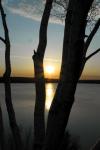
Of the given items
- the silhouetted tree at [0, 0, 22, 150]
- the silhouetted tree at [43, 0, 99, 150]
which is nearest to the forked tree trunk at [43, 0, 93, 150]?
the silhouetted tree at [43, 0, 99, 150]

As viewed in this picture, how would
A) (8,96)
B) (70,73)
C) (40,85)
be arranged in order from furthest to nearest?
1. (8,96)
2. (40,85)
3. (70,73)

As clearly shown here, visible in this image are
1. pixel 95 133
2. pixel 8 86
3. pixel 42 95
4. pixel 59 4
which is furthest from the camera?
pixel 95 133

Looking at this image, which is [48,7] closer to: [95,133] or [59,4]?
[59,4]

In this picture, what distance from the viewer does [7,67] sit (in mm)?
6328

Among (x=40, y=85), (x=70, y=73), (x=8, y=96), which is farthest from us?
(x=8, y=96)

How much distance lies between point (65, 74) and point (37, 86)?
257 cm

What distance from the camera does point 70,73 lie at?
3.09 meters

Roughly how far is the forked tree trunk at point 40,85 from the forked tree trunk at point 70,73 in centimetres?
206

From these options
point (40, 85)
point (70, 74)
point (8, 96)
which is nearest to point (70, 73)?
point (70, 74)

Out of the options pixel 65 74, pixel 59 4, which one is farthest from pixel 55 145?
pixel 59 4

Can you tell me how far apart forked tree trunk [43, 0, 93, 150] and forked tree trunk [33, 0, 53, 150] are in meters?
2.06

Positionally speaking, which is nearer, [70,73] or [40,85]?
[70,73]

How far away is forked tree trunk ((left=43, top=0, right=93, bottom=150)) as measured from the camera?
301 cm

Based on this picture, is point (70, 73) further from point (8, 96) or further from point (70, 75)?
point (8, 96)
